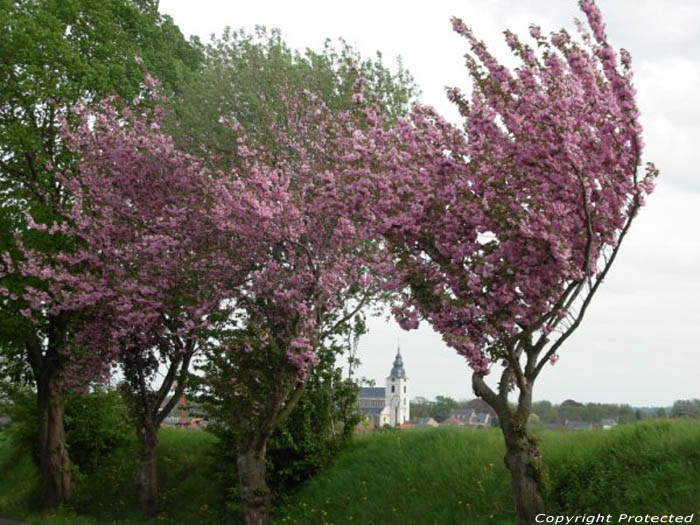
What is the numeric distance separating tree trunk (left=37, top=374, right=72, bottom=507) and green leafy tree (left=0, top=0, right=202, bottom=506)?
0.04 metres

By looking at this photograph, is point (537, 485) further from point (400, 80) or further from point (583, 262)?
point (400, 80)

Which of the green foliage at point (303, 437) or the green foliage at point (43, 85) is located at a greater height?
the green foliage at point (43, 85)

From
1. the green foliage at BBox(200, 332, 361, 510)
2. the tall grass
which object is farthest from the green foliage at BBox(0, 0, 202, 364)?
the tall grass

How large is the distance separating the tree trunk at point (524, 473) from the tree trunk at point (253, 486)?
8460 millimetres

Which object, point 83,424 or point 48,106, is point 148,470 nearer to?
point 83,424

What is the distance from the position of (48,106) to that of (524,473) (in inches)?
814

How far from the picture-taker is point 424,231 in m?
13.2

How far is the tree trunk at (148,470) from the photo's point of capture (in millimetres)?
25391

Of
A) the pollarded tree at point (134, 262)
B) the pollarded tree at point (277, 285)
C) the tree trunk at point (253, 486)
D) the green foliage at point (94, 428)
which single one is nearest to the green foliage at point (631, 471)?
the pollarded tree at point (277, 285)

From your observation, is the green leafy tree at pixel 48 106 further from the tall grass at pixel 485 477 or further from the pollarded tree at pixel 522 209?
the pollarded tree at pixel 522 209

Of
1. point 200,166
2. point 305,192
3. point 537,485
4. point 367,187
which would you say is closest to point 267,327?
point 305,192

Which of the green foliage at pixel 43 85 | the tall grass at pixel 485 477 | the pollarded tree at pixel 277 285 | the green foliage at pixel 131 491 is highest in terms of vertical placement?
the green foliage at pixel 43 85

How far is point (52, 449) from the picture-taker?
90.5ft

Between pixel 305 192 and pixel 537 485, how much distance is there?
9685mm
